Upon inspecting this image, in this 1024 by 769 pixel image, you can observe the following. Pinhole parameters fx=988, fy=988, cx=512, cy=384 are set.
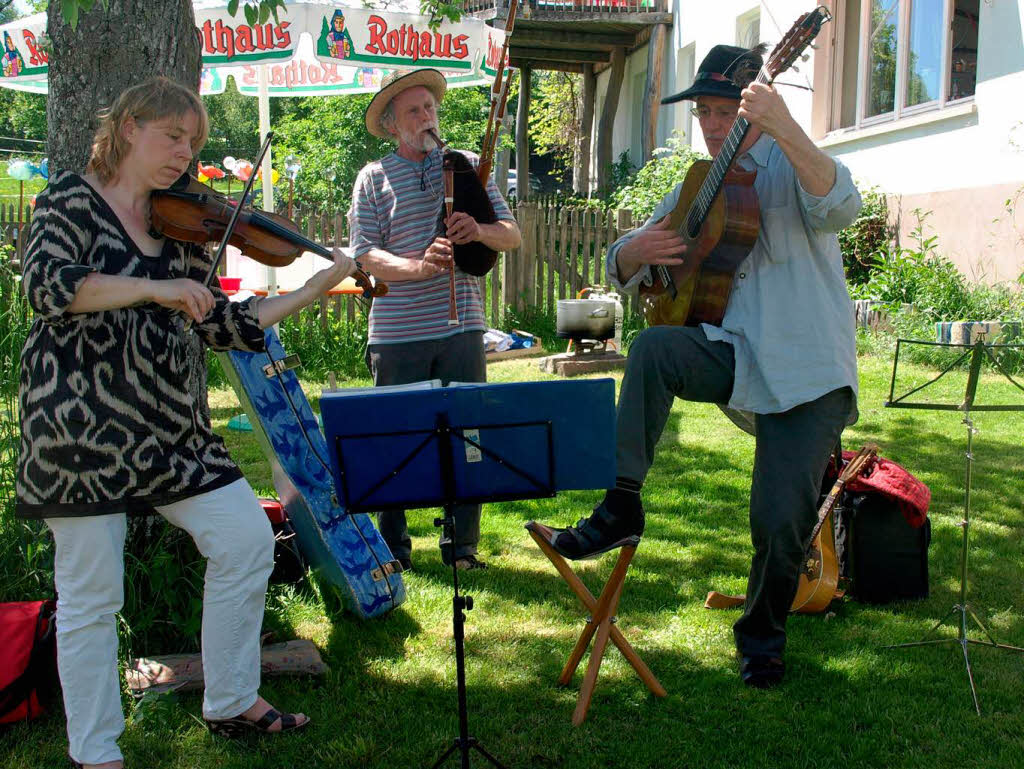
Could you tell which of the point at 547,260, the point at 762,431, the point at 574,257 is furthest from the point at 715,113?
the point at 547,260

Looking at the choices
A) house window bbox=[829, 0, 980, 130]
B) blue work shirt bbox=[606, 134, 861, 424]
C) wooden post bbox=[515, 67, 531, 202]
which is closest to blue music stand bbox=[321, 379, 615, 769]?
blue work shirt bbox=[606, 134, 861, 424]

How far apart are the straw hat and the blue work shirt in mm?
1657

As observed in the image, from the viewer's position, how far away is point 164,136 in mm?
2773

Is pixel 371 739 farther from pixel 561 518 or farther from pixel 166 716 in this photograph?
pixel 561 518

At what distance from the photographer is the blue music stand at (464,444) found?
2713 mm

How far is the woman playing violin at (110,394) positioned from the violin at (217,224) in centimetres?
5

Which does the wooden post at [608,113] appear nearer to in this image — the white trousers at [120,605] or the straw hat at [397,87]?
the straw hat at [397,87]

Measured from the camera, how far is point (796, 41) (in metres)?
3.10

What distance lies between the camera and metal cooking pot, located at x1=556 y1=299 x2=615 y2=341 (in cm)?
905

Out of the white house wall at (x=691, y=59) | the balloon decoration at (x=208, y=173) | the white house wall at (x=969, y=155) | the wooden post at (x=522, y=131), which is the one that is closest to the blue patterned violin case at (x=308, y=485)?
the balloon decoration at (x=208, y=173)

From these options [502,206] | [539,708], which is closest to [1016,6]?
[502,206]

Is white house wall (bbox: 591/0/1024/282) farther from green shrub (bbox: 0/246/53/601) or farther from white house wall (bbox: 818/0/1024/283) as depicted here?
green shrub (bbox: 0/246/53/601)

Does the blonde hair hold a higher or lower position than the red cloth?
higher

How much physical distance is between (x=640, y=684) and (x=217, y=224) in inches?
85.0
